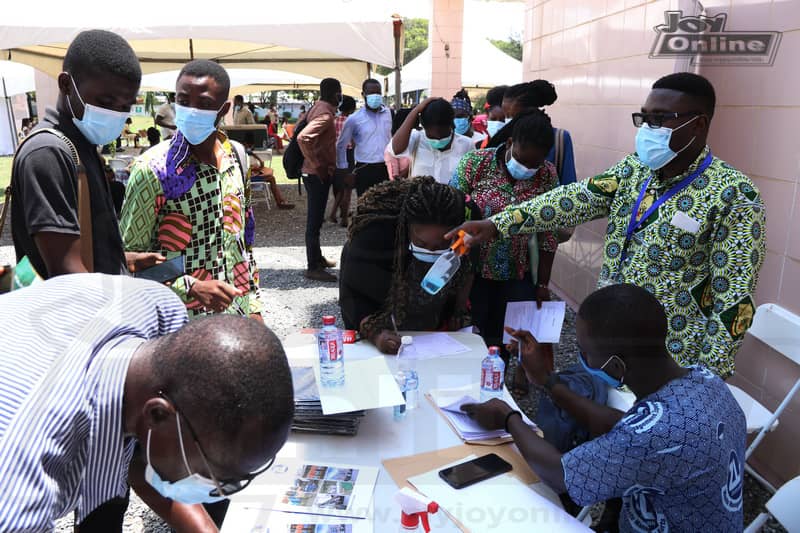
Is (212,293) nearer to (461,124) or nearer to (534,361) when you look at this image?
(534,361)

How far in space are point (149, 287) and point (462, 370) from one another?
1.31 metres

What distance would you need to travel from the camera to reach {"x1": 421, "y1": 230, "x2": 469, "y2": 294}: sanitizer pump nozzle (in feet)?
7.42

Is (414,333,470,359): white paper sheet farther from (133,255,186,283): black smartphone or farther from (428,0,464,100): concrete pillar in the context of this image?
(428,0,464,100): concrete pillar

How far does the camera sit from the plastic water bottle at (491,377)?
1.95m

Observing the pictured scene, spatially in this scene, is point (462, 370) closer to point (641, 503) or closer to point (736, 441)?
point (641, 503)

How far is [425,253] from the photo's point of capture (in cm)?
230

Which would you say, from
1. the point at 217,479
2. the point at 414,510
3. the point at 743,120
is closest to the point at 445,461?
the point at 414,510

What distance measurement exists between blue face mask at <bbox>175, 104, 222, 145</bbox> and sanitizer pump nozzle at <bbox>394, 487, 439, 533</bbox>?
156cm

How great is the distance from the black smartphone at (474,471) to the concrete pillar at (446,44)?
→ 12596 mm

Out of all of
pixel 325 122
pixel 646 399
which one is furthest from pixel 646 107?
pixel 325 122

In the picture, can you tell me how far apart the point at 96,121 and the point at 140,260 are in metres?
0.49

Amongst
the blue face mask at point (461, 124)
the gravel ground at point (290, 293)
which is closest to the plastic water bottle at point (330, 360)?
the gravel ground at point (290, 293)

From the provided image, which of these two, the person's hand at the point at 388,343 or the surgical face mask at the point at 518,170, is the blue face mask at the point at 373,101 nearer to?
the surgical face mask at the point at 518,170

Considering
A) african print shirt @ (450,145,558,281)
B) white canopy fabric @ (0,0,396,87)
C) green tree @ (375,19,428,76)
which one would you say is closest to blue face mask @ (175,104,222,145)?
african print shirt @ (450,145,558,281)
